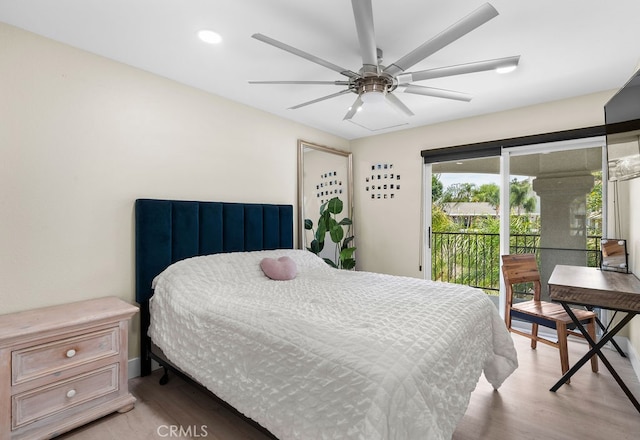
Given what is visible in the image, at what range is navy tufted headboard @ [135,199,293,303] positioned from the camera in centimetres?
237

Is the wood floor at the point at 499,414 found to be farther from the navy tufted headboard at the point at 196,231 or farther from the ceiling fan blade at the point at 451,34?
the ceiling fan blade at the point at 451,34

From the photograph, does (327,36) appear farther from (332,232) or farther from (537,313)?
(537,313)

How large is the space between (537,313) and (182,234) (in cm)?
295

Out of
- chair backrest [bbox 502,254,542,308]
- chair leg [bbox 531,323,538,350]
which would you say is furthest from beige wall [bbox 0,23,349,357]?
chair leg [bbox 531,323,538,350]

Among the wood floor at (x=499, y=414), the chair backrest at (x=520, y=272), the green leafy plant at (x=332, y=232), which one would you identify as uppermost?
the green leafy plant at (x=332, y=232)

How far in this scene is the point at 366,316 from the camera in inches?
63.9

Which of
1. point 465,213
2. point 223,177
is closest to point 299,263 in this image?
point 223,177

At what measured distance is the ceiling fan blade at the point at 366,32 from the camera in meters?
1.32

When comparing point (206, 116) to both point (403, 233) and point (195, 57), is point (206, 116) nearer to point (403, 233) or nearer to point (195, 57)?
point (195, 57)

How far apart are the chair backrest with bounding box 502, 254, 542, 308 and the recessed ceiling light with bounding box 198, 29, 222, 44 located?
3036 millimetres

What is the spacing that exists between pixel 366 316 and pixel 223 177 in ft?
6.79

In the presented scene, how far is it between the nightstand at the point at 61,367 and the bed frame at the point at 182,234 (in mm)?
357

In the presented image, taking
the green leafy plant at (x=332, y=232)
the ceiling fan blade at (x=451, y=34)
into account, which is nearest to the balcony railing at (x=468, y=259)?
the green leafy plant at (x=332, y=232)

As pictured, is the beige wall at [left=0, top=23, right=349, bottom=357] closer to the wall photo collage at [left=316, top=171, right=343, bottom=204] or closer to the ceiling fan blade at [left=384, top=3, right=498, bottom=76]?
the wall photo collage at [left=316, top=171, right=343, bottom=204]
